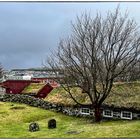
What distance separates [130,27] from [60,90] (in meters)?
18.2

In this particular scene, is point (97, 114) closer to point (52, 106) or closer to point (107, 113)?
point (107, 113)

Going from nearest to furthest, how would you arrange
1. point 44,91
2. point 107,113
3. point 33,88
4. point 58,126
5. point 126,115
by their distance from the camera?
1. point 58,126
2. point 126,115
3. point 107,113
4. point 44,91
5. point 33,88

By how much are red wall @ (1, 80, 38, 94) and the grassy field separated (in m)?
26.7

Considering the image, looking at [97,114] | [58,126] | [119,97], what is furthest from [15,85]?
[58,126]

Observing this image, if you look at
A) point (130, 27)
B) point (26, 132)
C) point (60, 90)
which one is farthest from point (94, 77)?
point (60, 90)

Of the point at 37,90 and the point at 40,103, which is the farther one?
the point at 37,90

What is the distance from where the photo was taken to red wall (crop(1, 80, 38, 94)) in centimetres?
8004

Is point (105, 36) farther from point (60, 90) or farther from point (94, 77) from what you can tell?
point (60, 90)

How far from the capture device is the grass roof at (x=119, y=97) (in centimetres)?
4266

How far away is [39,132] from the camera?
3538 centimetres

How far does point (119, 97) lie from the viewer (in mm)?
44750

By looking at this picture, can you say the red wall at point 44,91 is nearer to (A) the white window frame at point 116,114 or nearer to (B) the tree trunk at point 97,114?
(A) the white window frame at point 116,114

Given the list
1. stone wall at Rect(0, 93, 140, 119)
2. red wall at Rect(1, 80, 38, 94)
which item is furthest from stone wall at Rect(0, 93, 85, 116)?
red wall at Rect(1, 80, 38, 94)

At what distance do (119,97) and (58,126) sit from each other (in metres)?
9.24
